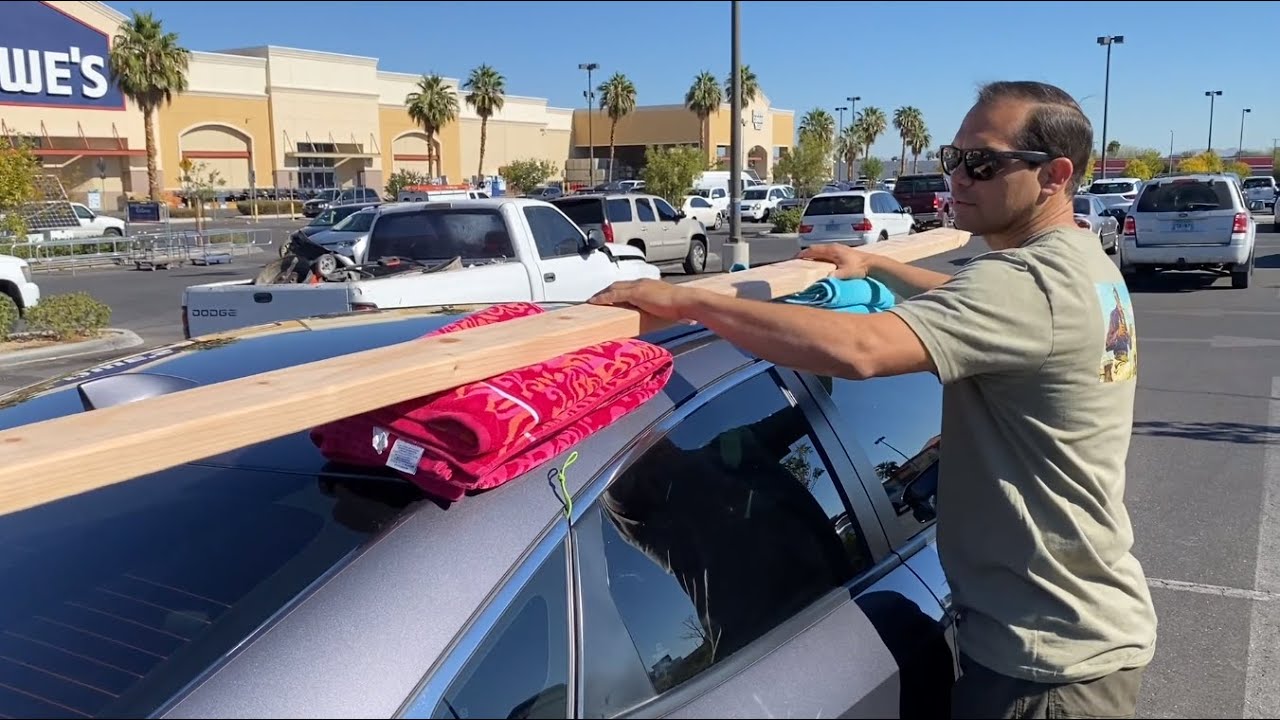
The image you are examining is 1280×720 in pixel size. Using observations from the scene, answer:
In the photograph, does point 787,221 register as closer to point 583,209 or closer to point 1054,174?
point 583,209

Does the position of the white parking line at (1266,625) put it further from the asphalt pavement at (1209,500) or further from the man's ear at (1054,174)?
the man's ear at (1054,174)

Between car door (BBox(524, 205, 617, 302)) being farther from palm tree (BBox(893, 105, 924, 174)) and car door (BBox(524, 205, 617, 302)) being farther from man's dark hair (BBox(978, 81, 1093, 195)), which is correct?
palm tree (BBox(893, 105, 924, 174))

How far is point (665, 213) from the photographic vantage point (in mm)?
22031

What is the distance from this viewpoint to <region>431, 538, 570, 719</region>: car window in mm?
1501

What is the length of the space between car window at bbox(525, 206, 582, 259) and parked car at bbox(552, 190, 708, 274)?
8.45 meters

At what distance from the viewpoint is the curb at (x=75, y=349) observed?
11.9 meters

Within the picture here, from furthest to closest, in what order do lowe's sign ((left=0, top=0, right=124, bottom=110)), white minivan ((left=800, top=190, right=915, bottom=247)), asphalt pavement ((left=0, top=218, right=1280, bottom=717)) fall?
lowe's sign ((left=0, top=0, right=124, bottom=110)) → white minivan ((left=800, top=190, right=915, bottom=247)) → asphalt pavement ((left=0, top=218, right=1280, bottom=717))

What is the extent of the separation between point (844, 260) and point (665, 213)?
762 inches

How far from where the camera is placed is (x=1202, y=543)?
523cm

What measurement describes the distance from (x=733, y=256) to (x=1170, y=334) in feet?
30.7

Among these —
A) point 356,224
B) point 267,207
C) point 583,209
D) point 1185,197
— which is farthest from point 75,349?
point 267,207

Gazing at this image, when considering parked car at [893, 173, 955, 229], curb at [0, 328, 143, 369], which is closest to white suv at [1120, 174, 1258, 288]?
curb at [0, 328, 143, 369]

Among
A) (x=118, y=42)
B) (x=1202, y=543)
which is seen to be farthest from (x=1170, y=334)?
(x=118, y=42)

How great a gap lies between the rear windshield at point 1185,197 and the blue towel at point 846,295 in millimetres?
16300
